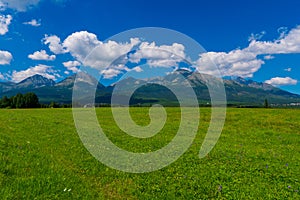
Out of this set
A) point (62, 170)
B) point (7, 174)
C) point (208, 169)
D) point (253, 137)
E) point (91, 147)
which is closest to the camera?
point (7, 174)

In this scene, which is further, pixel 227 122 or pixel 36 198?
pixel 227 122

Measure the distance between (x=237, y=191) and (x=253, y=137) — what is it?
812 inches

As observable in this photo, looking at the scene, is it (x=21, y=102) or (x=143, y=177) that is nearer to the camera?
(x=143, y=177)

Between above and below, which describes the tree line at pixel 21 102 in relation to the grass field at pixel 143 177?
above

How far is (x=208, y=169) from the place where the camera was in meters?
13.9

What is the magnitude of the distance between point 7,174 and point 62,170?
94.3 inches

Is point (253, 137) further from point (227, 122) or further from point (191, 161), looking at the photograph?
point (191, 161)

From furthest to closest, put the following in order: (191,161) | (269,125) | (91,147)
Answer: (269,125)
(91,147)
(191,161)

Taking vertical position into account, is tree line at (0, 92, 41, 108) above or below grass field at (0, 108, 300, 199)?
above

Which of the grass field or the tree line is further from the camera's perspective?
the tree line

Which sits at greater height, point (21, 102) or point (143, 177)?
point (21, 102)

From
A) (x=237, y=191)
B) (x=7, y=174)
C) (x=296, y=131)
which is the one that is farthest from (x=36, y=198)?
(x=296, y=131)

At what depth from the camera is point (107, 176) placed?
495 inches

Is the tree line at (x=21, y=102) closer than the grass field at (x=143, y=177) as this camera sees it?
No
